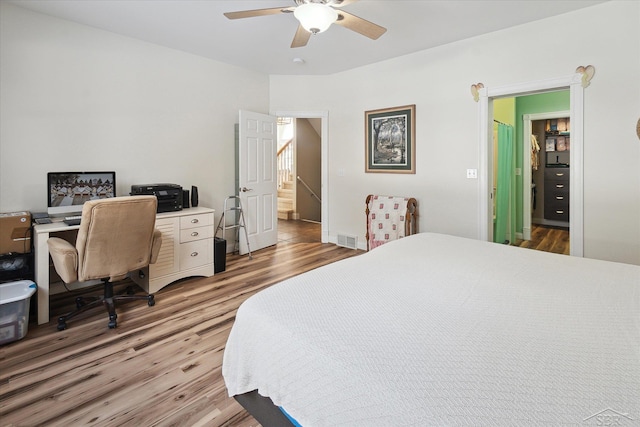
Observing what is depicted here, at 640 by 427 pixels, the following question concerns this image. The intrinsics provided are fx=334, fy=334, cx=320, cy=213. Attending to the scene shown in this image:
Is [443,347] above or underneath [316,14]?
underneath

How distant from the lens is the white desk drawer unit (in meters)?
3.21

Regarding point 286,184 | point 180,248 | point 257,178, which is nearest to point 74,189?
point 180,248

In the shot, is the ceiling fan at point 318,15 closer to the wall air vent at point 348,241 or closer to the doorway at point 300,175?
the wall air vent at point 348,241

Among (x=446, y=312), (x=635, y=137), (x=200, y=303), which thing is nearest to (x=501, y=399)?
(x=446, y=312)

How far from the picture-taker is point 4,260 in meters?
2.57

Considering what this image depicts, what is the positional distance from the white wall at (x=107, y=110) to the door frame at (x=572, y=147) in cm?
311

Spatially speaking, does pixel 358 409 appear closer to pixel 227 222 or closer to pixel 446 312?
pixel 446 312

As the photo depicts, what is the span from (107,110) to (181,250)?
1.62 m

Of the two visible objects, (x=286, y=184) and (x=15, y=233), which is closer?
(x=15, y=233)

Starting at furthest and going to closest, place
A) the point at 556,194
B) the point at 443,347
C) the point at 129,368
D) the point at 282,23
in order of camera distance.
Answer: the point at 556,194 → the point at 282,23 → the point at 129,368 → the point at 443,347

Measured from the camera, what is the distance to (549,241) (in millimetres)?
5164

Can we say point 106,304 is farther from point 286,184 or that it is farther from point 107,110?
point 286,184

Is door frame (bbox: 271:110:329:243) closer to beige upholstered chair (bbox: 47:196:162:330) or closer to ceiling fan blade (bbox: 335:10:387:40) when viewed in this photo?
ceiling fan blade (bbox: 335:10:387:40)

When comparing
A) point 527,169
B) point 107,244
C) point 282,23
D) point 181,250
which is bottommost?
point 181,250
